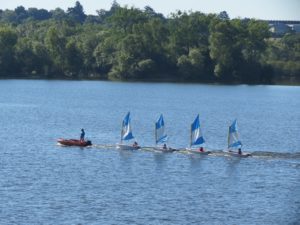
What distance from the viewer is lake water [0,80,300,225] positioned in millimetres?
58062

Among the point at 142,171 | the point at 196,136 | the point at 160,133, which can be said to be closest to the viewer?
the point at 142,171

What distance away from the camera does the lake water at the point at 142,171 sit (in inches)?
2286

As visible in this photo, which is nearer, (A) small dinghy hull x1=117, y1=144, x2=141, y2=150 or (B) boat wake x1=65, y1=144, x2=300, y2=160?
(B) boat wake x1=65, y1=144, x2=300, y2=160

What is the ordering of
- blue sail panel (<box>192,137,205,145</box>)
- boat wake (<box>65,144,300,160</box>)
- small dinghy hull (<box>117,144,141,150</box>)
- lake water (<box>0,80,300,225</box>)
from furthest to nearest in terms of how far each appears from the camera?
small dinghy hull (<box>117,144,141,150</box>) → blue sail panel (<box>192,137,205,145</box>) → boat wake (<box>65,144,300,160</box>) → lake water (<box>0,80,300,225</box>)

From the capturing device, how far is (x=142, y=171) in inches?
2906

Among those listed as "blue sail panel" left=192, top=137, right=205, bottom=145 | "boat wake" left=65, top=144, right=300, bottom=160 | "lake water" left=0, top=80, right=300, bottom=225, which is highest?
"blue sail panel" left=192, top=137, right=205, bottom=145

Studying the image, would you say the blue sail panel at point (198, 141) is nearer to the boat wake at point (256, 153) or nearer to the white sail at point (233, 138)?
the boat wake at point (256, 153)

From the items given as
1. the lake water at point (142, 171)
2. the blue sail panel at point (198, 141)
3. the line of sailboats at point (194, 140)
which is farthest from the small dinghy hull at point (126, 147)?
the blue sail panel at point (198, 141)

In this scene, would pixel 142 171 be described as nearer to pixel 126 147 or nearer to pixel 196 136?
pixel 126 147

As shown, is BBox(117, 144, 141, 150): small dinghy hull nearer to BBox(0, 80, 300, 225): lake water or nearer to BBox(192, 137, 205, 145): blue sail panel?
BBox(0, 80, 300, 225): lake water

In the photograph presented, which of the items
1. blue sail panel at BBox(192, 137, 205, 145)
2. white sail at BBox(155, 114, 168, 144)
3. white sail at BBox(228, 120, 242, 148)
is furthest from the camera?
white sail at BBox(155, 114, 168, 144)

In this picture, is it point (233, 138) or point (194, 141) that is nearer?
point (233, 138)

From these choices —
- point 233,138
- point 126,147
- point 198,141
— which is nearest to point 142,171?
point 126,147

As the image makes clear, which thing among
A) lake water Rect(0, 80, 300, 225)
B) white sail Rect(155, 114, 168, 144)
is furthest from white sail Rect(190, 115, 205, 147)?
white sail Rect(155, 114, 168, 144)
